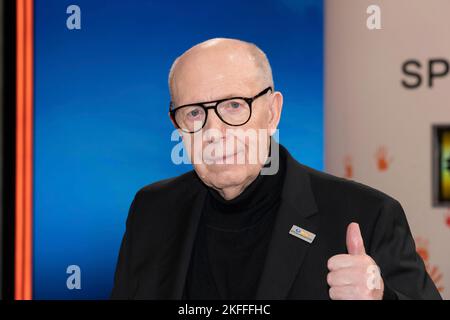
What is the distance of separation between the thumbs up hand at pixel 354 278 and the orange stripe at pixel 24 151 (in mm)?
1624

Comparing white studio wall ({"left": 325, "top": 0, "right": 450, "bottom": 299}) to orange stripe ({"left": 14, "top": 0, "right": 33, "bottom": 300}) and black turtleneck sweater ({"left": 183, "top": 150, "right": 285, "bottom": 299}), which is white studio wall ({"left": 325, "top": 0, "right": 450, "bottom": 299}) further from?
orange stripe ({"left": 14, "top": 0, "right": 33, "bottom": 300})

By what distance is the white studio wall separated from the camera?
2.53 meters

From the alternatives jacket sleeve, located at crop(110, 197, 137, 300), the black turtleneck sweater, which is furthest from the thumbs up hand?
jacket sleeve, located at crop(110, 197, 137, 300)

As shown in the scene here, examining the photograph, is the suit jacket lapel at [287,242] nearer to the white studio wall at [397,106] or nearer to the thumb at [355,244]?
the thumb at [355,244]

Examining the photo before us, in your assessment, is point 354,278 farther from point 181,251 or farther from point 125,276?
point 125,276

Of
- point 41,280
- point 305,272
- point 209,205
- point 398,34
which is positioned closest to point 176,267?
point 209,205

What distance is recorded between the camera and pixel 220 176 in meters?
1.33

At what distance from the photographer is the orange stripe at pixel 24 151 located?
2.29 m

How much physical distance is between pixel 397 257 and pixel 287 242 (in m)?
0.26

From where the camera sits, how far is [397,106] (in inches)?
101

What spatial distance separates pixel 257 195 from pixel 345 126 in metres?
1.30

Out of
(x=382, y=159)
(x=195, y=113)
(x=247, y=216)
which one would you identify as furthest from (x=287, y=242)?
(x=382, y=159)

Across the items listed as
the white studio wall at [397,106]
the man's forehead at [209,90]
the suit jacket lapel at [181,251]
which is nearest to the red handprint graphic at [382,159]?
the white studio wall at [397,106]

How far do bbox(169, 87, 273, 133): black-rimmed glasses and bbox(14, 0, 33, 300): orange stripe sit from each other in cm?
119
